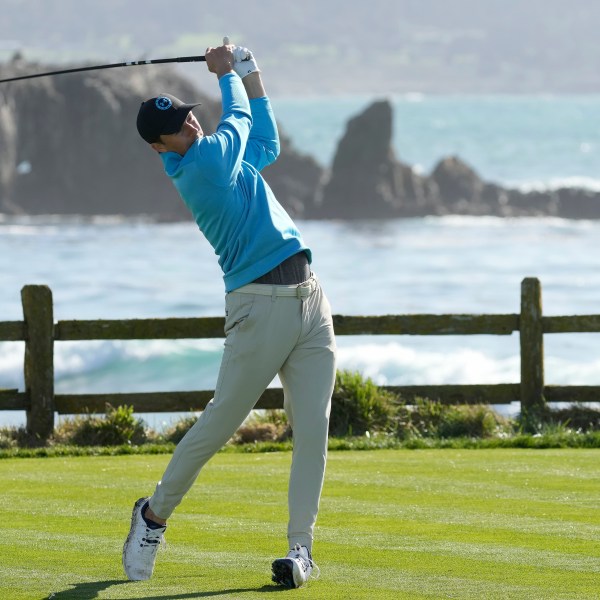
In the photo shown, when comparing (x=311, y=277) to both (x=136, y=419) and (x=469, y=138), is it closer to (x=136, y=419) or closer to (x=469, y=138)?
(x=136, y=419)

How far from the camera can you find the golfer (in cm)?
595

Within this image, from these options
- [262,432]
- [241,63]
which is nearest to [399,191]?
[262,432]

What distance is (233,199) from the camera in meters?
5.96

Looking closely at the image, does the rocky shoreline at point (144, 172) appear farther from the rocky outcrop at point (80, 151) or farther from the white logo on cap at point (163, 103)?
the white logo on cap at point (163, 103)

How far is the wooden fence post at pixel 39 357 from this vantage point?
11.6 m

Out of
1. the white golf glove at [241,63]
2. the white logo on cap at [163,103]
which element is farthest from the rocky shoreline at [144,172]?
the white logo on cap at [163,103]

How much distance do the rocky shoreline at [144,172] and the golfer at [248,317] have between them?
326ft

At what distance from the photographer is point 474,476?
8961 millimetres

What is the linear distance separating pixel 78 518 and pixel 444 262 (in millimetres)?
70533

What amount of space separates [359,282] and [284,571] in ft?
198

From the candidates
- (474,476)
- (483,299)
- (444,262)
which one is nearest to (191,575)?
(474,476)

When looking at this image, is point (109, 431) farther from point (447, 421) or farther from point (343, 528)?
point (343, 528)

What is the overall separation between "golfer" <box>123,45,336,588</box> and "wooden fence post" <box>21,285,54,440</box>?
560 centimetres

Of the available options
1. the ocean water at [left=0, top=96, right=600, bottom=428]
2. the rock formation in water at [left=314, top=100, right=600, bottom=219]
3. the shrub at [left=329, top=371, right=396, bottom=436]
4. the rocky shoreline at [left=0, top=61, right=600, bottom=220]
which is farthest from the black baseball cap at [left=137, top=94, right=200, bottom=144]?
the rocky shoreline at [left=0, top=61, right=600, bottom=220]
